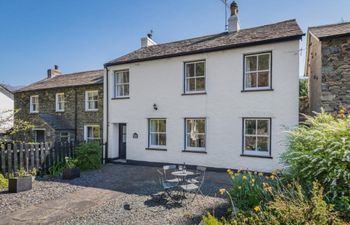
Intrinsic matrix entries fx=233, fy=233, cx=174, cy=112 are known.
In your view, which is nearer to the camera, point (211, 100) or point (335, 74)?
point (335, 74)

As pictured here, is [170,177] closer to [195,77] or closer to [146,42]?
[195,77]

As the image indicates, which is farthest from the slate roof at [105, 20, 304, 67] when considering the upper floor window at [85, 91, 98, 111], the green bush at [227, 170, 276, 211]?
the green bush at [227, 170, 276, 211]

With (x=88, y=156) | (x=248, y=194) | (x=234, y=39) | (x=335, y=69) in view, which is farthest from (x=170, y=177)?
(x=335, y=69)

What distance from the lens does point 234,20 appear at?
13578 mm

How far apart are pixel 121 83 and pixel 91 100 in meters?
3.82

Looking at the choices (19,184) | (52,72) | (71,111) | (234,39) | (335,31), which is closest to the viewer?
(19,184)

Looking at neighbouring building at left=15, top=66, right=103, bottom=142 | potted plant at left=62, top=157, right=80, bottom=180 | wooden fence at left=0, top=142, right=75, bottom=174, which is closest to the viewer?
wooden fence at left=0, top=142, right=75, bottom=174

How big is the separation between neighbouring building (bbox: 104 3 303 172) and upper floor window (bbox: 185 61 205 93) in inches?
2.1

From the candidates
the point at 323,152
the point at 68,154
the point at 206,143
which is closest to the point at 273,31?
the point at 206,143

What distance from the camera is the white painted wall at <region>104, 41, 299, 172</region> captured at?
10.2 metres

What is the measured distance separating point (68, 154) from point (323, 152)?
11304 mm

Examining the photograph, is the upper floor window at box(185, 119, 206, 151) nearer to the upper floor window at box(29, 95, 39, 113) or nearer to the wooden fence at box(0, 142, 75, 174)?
the wooden fence at box(0, 142, 75, 174)

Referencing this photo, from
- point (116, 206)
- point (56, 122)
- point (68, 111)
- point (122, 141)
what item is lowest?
point (116, 206)

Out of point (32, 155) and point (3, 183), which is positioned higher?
point (32, 155)
